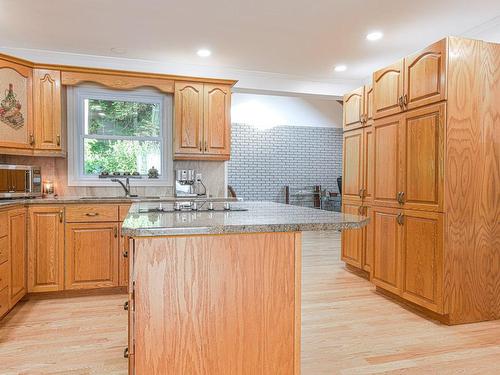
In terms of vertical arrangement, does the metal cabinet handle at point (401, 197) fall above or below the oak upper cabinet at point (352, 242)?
above

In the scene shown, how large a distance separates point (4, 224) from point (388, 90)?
3380mm

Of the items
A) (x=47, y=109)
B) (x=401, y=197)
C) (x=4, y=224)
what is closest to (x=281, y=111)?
(x=47, y=109)

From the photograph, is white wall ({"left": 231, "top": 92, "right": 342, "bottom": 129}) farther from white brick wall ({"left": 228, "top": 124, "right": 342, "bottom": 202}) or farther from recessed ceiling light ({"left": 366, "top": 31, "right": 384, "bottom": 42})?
recessed ceiling light ({"left": 366, "top": 31, "right": 384, "bottom": 42})

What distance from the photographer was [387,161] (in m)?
3.35

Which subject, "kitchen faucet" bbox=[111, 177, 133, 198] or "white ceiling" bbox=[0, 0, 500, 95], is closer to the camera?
"white ceiling" bbox=[0, 0, 500, 95]

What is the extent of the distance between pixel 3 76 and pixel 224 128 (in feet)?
7.24

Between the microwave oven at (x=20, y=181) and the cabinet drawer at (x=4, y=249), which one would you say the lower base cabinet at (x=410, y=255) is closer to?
the cabinet drawer at (x=4, y=249)

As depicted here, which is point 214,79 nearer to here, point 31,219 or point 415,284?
point 31,219

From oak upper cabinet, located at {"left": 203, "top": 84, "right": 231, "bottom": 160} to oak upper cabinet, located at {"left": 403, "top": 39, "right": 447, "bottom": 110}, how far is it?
6.55 feet

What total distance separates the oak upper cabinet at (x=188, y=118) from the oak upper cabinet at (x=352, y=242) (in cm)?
186

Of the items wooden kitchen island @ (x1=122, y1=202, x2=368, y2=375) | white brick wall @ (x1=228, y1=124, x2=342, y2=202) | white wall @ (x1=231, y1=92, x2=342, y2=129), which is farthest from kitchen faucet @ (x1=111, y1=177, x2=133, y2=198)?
white wall @ (x1=231, y1=92, x2=342, y2=129)

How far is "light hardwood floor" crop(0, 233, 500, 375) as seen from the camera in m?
2.13

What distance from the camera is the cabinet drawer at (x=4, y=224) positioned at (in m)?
2.72

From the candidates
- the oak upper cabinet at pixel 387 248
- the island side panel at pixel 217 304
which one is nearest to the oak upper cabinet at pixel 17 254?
the island side panel at pixel 217 304
